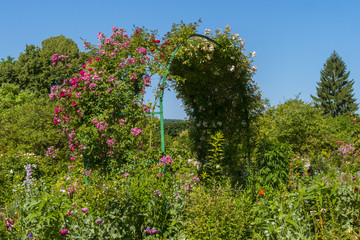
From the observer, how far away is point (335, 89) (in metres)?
40.3

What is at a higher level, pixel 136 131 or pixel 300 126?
pixel 300 126

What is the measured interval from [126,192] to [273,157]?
329 cm

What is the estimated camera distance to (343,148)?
32.4 feet

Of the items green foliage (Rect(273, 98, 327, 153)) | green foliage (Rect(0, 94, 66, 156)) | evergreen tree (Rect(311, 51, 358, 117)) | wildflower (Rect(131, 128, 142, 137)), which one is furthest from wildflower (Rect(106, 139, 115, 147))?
evergreen tree (Rect(311, 51, 358, 117))

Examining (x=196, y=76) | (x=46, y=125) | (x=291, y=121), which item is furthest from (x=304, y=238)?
(x=46, y=125)

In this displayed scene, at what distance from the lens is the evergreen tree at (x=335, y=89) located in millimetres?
39556

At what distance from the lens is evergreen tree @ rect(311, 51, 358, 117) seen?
3956cm

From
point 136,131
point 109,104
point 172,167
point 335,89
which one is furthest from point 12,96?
point 335,89

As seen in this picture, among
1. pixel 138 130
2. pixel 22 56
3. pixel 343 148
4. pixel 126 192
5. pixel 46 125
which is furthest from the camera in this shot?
pixel 22 56

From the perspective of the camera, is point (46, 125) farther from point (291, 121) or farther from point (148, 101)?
point (291, 121)

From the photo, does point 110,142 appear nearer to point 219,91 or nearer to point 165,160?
point 165,160

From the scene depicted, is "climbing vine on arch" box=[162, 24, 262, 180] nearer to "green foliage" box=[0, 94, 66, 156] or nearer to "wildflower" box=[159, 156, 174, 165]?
"wildflower" box=[159, 156, 174, 165]

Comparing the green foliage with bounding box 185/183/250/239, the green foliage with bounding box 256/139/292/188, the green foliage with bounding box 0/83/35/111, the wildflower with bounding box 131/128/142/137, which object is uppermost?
the green foliage with bounding box 0/83/35/111

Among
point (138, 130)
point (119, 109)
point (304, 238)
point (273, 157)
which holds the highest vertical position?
point (119, 109)
